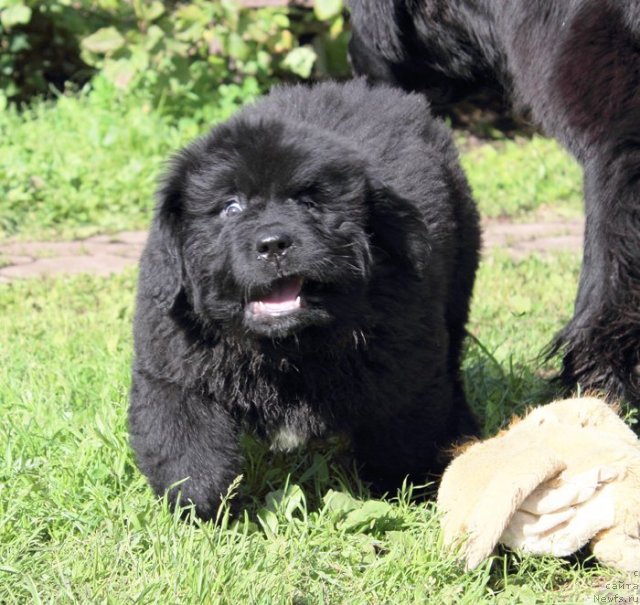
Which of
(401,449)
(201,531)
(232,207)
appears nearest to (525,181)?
(401,449)

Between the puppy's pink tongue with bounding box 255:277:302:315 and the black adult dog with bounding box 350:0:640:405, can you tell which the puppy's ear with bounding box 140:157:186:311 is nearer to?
the puppy's pink tongue with bounding box 255:277:302:315

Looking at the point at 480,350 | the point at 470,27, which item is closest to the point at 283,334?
the point at 470,27

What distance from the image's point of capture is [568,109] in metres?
2.48

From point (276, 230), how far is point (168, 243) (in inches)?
12.7

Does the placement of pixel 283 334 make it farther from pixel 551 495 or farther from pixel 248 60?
pixel 248 60

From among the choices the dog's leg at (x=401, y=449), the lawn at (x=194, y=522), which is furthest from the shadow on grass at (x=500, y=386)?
the dog's leg at (x=401, y=449)

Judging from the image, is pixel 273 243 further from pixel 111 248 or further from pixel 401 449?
pixel 111 248

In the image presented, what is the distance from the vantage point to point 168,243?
8.14ft

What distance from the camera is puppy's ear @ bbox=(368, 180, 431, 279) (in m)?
2.52

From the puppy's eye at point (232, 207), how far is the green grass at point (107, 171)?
2889 millimetres

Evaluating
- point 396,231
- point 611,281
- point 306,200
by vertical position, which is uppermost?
point 306,200

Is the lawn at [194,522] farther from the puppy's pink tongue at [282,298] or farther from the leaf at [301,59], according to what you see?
the leaf at [301,59]

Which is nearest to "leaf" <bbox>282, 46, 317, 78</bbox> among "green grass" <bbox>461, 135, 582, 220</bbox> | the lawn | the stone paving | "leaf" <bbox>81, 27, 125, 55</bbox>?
"leaf" <bbox>81, 27, 125, 55</bbox>

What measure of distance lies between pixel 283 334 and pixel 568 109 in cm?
86
